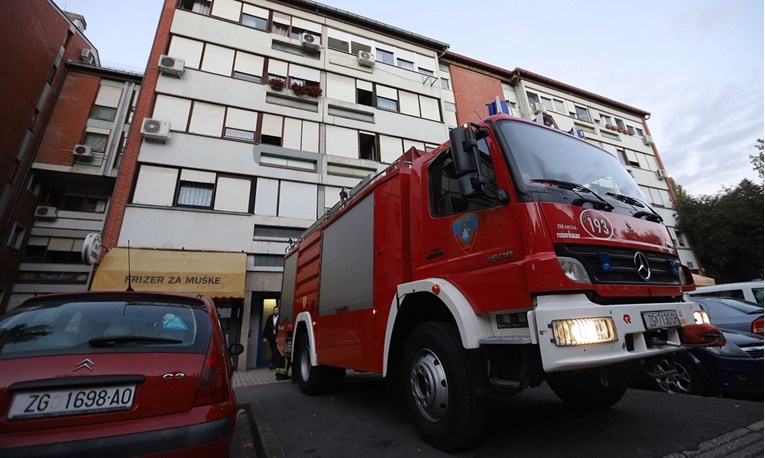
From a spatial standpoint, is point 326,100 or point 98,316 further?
point 326,100

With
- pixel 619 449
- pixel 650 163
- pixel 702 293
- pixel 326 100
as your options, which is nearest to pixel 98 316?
pixel 619 449

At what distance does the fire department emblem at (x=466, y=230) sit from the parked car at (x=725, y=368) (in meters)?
3.28

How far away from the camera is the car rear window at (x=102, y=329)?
2.05m

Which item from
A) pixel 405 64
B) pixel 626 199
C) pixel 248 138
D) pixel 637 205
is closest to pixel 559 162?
pixel 626 199

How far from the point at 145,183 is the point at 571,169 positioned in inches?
571

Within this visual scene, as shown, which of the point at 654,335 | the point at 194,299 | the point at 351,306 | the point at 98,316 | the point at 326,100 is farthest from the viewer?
the point at 326,100

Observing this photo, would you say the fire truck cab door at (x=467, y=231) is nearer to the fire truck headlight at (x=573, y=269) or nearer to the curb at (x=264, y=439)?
the fire truck headlight at (x=573, y=269)

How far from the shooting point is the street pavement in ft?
8.22

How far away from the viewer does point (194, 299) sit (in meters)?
2.80

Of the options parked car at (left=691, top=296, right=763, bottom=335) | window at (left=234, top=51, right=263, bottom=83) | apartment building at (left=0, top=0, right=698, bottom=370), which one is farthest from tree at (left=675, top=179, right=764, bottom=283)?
window at (left=234, top=51, right=263, bottom=83)

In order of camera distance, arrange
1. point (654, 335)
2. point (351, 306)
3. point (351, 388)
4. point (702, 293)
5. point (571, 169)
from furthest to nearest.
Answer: point (702, 293) < point (351, 388) < point (351, 306) < point (571, 169) < point (654, 335)

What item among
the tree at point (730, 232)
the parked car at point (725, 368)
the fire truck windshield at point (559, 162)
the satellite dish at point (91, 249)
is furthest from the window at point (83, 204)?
the tree at point (730, 232)

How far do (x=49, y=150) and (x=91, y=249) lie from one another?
1226cm

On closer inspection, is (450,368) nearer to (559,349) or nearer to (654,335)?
(559,349)
